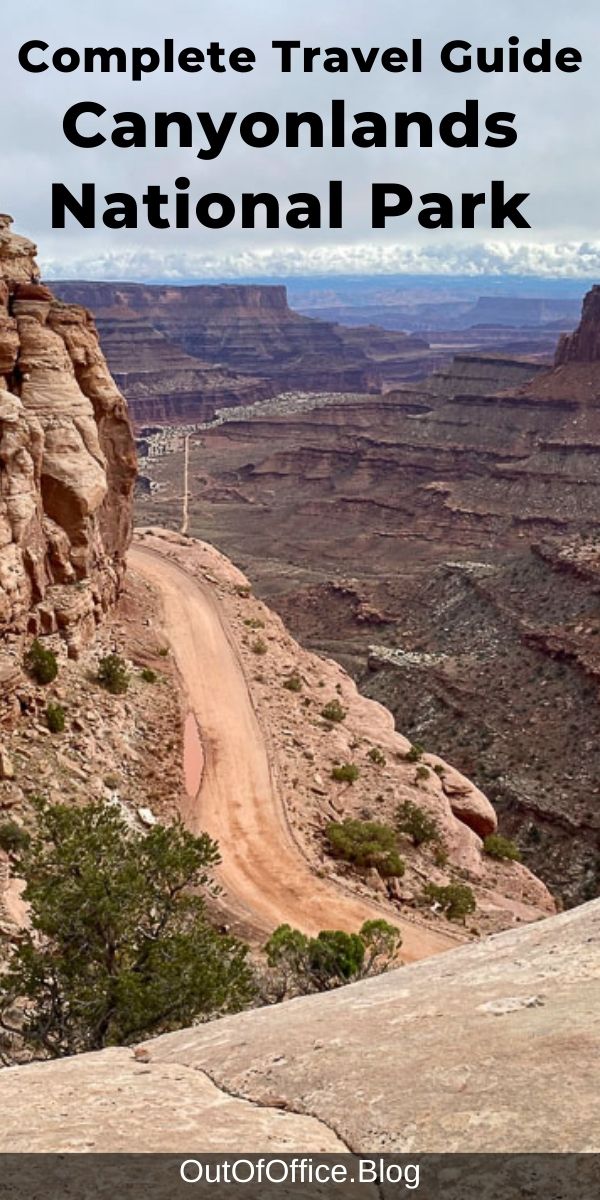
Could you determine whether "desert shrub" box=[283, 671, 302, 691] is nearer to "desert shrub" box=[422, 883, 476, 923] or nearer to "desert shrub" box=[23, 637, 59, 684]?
"desert shrub" box=[422, 883, 476, 923]

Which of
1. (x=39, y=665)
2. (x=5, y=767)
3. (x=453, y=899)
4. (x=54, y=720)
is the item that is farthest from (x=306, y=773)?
(x=5, y=767)

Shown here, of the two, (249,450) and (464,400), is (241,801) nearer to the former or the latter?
→ (464,400)

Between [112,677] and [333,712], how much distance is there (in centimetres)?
1053

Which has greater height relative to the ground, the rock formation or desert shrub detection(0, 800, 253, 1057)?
the rock formation

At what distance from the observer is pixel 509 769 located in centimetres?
4809

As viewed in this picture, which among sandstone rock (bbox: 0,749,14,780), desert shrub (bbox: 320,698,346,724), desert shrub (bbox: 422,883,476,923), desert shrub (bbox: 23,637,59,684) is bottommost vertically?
desert shrub (bbox: 422,883,476,923)

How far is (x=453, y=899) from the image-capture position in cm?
2692

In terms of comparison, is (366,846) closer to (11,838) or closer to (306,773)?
(306,773)

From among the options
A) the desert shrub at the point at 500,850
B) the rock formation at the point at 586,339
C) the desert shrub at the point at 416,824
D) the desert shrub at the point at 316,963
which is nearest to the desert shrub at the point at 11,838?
the desert shrub at the point at 316,963

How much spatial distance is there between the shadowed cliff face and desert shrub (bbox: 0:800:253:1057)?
411 inches

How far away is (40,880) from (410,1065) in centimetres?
934

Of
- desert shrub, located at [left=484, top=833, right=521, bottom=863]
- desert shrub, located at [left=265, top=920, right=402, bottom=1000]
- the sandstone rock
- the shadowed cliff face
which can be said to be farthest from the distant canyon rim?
the sandstone rock

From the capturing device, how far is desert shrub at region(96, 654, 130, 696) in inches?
1186

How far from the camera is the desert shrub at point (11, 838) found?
2159cm
